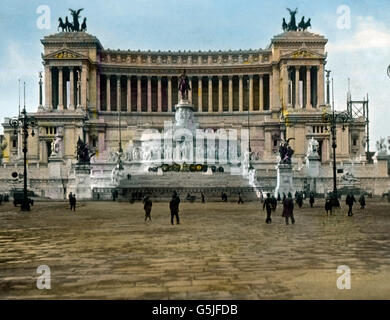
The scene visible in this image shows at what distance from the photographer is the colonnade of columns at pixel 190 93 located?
4048 inches

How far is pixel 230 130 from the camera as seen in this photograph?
9312 cm

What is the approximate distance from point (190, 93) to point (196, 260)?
9281 cm

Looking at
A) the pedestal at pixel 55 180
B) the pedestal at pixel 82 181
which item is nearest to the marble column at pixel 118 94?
the pedestal at pixel 55 180

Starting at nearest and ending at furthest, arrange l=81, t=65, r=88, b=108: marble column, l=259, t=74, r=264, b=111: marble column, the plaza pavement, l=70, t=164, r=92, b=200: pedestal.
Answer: the plaza pavement < l=70, t=164, r=92, b=200: pedestal < l=81, t=65, r=88, b=108: marble column < l=259, t=74, r=264, b=111: marble column

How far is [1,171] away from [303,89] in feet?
180

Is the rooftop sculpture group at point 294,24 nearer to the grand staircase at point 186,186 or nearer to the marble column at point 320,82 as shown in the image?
the marble column at point 320,82

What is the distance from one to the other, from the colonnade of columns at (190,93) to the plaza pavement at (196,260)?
3078 inches

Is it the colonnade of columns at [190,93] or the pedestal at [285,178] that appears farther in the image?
the colonnade of columns at [190,93]

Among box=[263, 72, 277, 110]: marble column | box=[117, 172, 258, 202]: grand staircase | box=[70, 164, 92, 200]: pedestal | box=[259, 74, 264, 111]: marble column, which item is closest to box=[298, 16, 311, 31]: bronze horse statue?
box=[263, 72, 277, 110]: marble column

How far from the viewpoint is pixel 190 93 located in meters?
107

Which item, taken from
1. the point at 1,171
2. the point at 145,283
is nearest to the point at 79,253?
the point at 145,283

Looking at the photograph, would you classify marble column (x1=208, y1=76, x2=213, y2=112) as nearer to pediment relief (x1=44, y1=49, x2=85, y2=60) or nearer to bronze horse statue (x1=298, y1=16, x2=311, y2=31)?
bronze horse statue (x1=298, y1=16, x2=311, y2=31)

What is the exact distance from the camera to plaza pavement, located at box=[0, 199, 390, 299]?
37.5 feet

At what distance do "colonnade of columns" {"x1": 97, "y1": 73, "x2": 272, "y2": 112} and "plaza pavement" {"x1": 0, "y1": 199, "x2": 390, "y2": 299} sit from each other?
7818 cm
